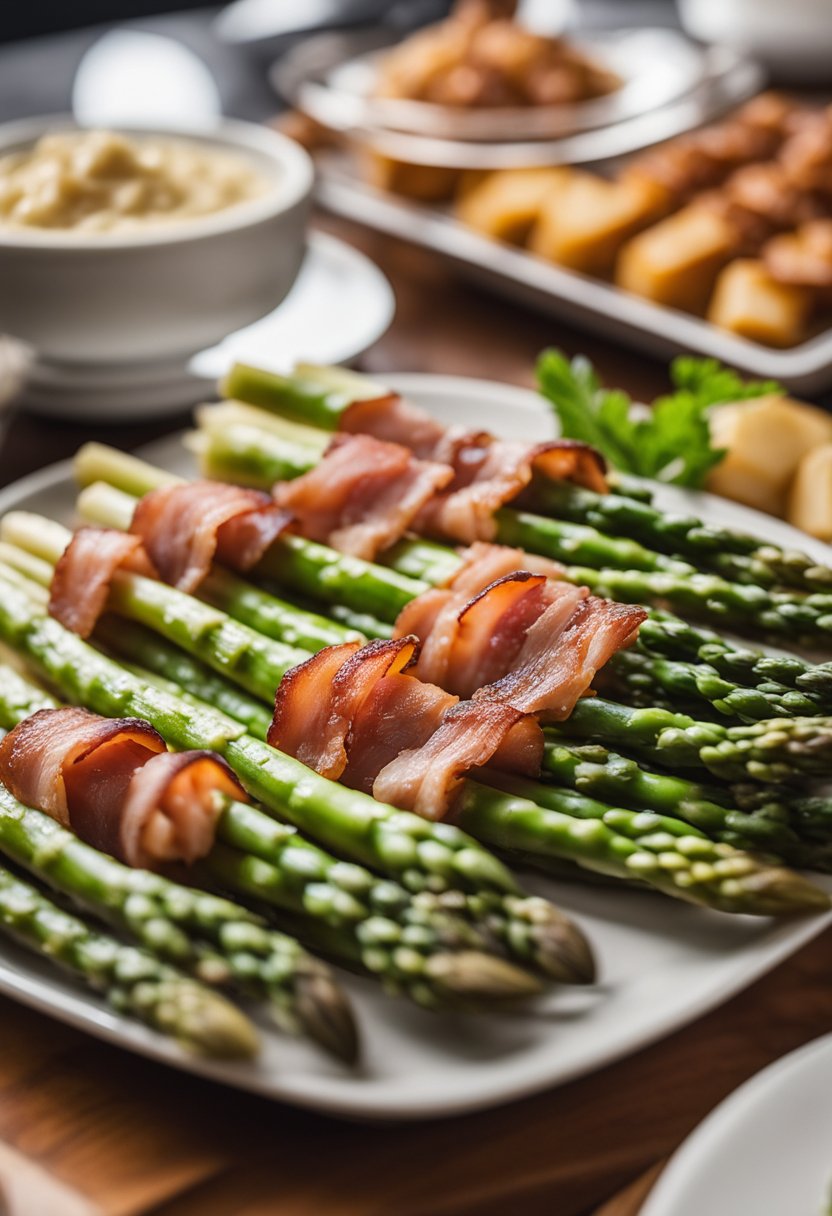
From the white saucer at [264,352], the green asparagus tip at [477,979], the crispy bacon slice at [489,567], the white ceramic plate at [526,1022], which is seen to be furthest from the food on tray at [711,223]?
the green asparagus tip at [477,979]

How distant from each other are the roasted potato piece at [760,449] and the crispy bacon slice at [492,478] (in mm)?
475

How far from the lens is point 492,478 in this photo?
117 inches

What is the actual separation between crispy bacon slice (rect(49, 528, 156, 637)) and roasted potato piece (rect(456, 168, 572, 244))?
2487 mm

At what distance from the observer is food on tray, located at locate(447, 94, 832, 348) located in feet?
14.0

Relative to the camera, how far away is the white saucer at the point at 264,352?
390 centimetres

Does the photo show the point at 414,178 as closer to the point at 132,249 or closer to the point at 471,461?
the point at 132,249

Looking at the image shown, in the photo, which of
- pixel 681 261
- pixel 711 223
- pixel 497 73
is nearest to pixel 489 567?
pixel 681 261

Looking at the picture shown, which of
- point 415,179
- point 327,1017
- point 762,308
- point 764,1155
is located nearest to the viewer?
point 764,1155

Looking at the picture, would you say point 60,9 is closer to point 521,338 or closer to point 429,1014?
point 521,338

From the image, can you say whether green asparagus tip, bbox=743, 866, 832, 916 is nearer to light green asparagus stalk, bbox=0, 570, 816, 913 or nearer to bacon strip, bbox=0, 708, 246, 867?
light green asparagus stalk, bbox=0, 570, 816, 913

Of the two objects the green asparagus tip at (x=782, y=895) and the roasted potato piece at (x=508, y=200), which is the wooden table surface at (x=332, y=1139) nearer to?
the green asparagus tip at (x=782, y=895)

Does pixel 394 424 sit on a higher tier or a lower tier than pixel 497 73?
lower

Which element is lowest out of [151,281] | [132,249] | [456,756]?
[456,756]

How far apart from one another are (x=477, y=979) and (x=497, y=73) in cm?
457
